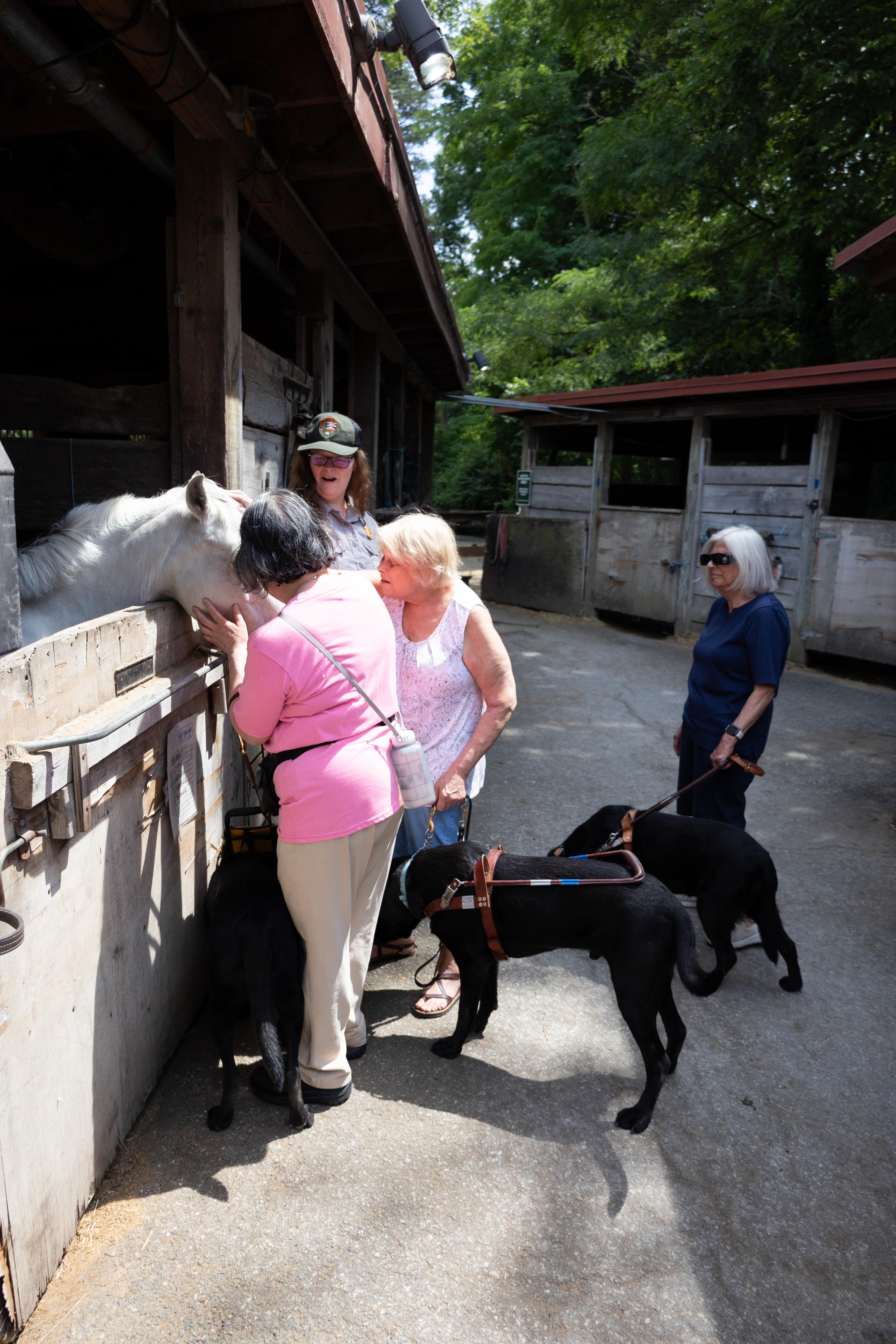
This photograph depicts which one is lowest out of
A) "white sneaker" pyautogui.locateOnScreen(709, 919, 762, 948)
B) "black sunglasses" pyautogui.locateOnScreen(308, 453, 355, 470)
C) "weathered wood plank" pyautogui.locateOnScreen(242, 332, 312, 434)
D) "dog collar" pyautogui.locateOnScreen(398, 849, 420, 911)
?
"white sneaker" pyautogui.locateOnScreen(709, 919, 762, 948)

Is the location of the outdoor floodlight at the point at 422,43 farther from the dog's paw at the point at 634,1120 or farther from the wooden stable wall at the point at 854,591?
the wooden stable wall at the point at 854,591

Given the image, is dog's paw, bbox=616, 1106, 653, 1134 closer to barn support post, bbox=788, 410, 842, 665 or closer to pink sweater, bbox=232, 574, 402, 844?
pink sweater, bbox=232, 574, 402, 844

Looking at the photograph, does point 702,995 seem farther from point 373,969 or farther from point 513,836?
point 513,836

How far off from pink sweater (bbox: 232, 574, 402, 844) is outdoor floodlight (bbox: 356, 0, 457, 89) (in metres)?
2.57

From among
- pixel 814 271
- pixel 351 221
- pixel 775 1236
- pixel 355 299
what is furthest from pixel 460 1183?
pixel 814 271

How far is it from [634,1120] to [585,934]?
0.56 metres

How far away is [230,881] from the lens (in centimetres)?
252

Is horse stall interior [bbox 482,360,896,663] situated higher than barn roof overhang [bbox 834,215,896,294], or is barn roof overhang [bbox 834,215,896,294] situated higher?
barn roof overhang [bbox 834,215,896,294]

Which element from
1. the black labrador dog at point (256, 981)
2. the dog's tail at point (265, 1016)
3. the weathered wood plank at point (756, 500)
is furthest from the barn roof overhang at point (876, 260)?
the dog's tail at point (265, 1016)

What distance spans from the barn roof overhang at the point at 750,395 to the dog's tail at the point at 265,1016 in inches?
320

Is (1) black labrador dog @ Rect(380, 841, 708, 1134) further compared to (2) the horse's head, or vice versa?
(2) the horse's head

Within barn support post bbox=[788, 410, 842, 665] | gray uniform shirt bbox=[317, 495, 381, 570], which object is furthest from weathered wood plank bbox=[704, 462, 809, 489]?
gray uniform shirt bbox=[317, 495, 381, 570]

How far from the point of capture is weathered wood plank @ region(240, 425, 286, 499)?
3693 mm

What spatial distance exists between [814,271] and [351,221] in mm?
11573
